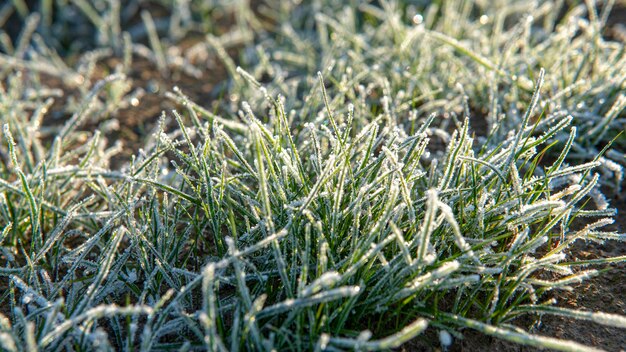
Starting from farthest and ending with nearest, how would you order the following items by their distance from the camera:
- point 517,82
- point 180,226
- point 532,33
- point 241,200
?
point 532,33 → point 517,82 → point 180,226 → point 241,200

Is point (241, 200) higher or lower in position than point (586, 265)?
higher

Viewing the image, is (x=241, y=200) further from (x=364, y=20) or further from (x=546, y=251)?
(x=364, y=20)

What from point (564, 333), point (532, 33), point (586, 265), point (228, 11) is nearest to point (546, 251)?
point (586, 265)

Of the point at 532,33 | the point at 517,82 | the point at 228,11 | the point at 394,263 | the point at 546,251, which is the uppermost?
the point at 228,11

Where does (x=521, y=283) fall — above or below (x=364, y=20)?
below

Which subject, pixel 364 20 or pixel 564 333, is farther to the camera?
pixel 364 20

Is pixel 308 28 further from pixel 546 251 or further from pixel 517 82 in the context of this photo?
pixel 546 251

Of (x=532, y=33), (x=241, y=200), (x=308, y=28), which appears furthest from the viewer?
(x=308, y=28)

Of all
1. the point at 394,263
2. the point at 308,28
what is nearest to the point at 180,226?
the point at 394,263

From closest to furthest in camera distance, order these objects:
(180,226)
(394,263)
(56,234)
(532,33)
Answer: (394,263) → (56,234) → (180,226) → (532,33)
